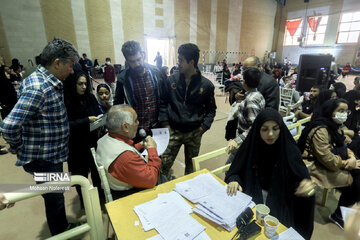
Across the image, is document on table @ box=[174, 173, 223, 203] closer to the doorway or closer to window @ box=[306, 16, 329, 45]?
the doorway

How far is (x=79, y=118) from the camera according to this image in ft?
6.57

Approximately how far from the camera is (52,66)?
4.59ft

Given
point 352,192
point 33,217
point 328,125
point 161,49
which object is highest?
point 161,49

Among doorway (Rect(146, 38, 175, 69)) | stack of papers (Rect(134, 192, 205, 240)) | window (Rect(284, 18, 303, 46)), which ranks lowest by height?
stack of papers (Rect(134, 192, 205, 240))

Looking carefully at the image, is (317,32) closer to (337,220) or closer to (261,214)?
(337,220)

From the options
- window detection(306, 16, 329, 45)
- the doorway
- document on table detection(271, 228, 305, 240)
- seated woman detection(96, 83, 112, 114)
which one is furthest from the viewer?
window detection(306, 16, 329, 45)

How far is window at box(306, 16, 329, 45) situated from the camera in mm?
14914

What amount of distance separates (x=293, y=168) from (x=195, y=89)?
113 centimetres

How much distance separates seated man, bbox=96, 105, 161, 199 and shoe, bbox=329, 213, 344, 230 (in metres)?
2.03

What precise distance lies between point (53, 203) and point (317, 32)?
64.5 feet

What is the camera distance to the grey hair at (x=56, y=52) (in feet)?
4.48

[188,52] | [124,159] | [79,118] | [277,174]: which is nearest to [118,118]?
[124,159]

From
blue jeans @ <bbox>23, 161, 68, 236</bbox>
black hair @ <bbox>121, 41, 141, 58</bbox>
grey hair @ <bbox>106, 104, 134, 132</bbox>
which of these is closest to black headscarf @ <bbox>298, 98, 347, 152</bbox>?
grey hair @ <bbox>106, 104, 134, 132</bbox>

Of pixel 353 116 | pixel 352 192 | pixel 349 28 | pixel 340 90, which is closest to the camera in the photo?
pixel 352 192
